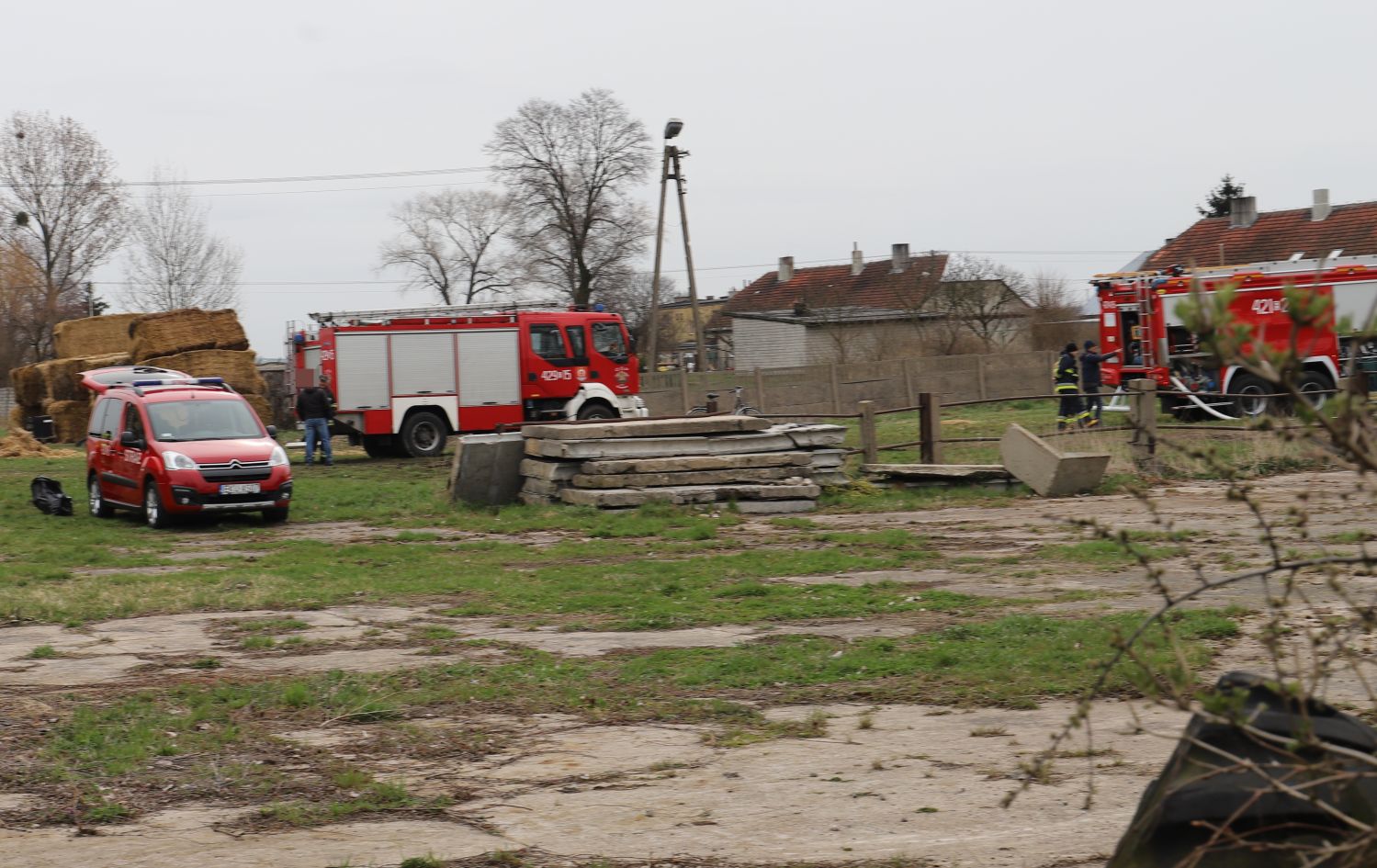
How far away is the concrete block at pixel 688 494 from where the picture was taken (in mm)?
17188

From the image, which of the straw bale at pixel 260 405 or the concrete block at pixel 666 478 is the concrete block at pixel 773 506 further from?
the straw bale at pixel 260 405

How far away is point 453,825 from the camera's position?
535cm

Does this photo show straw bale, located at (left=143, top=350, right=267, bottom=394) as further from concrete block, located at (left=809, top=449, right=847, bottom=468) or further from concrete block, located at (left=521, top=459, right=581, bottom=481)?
concrete block, located at (left=809, top=449, right=847, bottom=468)

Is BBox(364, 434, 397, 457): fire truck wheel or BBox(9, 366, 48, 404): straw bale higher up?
BBox(9, 366, 48, 404): straw bale

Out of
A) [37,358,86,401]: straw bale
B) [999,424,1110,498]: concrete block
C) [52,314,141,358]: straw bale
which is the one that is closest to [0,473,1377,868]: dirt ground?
[999,424,1110,498]: concrete block

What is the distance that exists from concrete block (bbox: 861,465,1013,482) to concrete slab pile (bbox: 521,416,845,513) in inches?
41.8

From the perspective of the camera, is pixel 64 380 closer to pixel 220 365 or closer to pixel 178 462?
pixel 220 365

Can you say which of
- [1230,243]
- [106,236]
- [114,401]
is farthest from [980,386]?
[106,236]

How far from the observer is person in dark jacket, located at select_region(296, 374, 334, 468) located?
89.4ft

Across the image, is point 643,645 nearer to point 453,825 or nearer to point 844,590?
point 844,590

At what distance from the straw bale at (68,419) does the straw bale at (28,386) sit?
1244mm

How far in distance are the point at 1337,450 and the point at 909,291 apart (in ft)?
187

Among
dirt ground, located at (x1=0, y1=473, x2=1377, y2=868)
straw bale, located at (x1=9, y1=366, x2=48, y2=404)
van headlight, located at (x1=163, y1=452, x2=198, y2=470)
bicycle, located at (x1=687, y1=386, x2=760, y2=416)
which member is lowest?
dirt ground, located at (x1=0, y1=473, x2=1377, y2=868)

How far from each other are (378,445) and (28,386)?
12.8 metres
